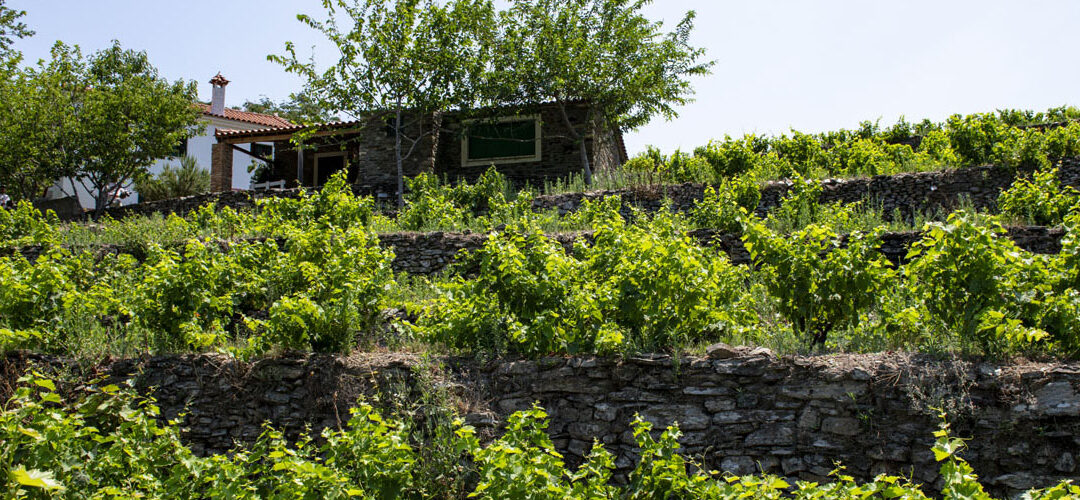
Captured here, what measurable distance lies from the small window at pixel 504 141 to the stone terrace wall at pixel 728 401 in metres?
10.5

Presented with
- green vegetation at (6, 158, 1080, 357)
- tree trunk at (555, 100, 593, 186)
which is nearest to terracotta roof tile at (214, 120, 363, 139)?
tree trunk at (555, 100, 593, 186)

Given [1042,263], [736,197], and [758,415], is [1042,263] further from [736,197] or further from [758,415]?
[736,197]

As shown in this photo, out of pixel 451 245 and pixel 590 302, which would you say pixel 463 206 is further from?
pixel 590 302

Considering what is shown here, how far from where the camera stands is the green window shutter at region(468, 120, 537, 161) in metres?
16.7

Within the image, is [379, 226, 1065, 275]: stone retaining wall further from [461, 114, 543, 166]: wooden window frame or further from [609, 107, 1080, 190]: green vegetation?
[461, 114, 543, 166]: wooden window frame

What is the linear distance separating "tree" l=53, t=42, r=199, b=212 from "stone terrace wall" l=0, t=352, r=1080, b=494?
532 inches

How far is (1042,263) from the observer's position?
5648mm

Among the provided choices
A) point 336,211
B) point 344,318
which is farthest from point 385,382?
point 336,211

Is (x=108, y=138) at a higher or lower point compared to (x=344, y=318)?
higher

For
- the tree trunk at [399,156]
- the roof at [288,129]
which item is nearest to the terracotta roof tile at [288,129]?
the roof at [288,129]

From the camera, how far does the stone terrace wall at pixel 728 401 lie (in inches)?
194

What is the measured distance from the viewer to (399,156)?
15523 millimetres

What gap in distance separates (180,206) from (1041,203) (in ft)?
50.4

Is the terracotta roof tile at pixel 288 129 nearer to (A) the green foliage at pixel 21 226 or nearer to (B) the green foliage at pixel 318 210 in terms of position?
(B) the green foliage at pixel 318 210
